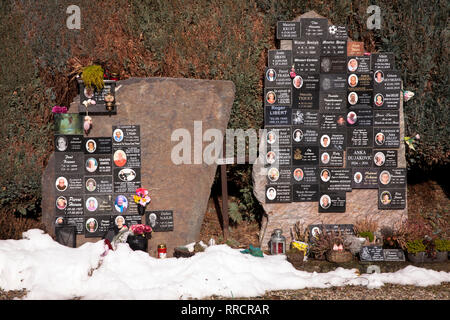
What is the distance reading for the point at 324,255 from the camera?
337 inches

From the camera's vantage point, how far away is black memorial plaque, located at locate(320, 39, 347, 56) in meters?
9.23

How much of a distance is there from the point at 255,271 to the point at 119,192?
2.69 m

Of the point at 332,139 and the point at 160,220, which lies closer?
the point at 160,220

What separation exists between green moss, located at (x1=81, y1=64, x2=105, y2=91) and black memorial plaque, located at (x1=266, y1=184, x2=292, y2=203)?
10.8ft

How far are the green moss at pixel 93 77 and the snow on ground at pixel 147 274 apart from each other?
8.23 ft

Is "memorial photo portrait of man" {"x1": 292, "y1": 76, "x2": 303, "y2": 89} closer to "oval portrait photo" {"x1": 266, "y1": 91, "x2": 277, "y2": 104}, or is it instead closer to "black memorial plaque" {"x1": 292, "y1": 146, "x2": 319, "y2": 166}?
"oval portrait photo" {"x1": 266, "y1": 91, "x2": 277, "y2": 104}

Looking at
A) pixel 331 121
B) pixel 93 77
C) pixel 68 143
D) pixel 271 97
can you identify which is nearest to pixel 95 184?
pixel 68 143

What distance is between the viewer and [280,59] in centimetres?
915

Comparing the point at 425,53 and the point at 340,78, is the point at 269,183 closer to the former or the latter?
the point at 340,78

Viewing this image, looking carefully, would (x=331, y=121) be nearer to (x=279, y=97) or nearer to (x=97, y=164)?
(x=279, y=97)

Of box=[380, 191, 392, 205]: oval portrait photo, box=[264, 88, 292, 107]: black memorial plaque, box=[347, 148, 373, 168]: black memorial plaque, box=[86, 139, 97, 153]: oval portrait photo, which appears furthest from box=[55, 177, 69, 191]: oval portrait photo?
box=[380, 191, 392, 205]: oval portrait photo

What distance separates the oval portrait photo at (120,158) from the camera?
873 centimetres

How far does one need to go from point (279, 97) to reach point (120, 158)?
289 centimetres

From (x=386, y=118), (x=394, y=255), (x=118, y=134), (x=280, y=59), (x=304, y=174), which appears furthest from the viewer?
(x=386, y=118)
